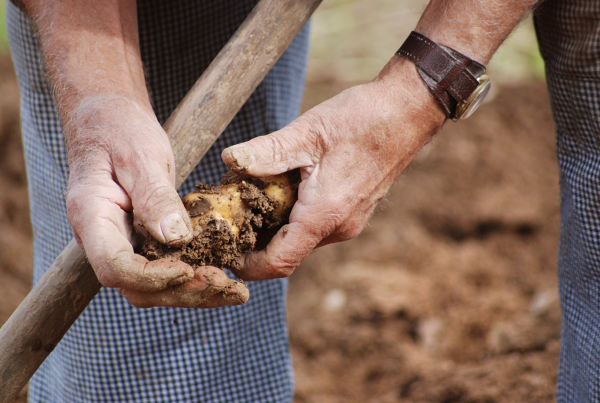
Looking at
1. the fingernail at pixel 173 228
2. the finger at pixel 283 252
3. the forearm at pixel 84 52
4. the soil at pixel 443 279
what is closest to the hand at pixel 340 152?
the finger at pixel 283 252

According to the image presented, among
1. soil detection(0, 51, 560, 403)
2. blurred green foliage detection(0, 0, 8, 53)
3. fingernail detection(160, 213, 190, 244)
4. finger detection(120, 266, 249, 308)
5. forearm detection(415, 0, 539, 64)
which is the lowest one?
blurred green foliage detection(0, 0, 8, 53)

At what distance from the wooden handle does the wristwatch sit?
33cm

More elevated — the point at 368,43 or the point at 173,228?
the point at 173,228

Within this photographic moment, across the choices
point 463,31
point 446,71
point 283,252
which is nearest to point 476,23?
point 463,31

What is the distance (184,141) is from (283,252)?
39 centimetres

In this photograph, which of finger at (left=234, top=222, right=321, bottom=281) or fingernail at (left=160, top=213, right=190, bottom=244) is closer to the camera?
fingernail at (left=160, top=213, right=190, bottom=244)

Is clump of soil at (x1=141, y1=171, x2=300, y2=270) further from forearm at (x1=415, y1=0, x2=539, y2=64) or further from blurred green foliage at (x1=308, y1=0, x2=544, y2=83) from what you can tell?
blurred green foliage at (x1=308, y1=0, x2=544, y2=83)

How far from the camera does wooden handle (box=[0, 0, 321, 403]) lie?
1.24 m

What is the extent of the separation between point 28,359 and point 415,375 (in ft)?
7.25

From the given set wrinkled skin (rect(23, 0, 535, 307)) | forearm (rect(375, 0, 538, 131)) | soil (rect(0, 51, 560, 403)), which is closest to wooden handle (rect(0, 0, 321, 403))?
wrinkled skin (rect(23, 0, 535, 307))

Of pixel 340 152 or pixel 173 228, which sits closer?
pixel 173 228

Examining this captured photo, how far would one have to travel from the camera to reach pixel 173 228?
42.9 inches

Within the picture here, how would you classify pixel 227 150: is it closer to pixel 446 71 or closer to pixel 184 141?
pixel 184 141

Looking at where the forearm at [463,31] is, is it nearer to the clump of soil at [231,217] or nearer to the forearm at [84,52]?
the clump of soil at [231,217]
